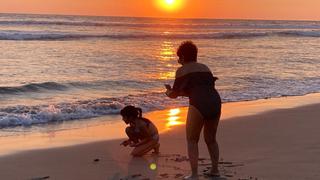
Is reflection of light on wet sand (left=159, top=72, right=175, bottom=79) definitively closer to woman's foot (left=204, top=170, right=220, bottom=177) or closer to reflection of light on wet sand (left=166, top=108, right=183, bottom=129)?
reflection of light on wet sand (left=166, top=108, right=183, bottom=129)

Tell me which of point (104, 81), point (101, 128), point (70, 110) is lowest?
point (101, 128)

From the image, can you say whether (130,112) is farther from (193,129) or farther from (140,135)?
(193,129)

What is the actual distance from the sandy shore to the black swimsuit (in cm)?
94

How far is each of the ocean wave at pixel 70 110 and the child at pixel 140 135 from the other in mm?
3624

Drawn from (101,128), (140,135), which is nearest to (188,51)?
(140,135)

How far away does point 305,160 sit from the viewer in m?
7.00

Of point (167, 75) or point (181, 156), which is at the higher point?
point (167, 75)

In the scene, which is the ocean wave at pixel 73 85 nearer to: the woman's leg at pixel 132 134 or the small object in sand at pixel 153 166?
the woman's leg at pixel 132 134

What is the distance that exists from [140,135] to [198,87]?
193cm

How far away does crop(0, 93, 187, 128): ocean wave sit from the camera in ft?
34.7

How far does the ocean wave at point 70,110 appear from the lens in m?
10.6

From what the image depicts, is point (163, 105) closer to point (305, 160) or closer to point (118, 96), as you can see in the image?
point (118, 96)

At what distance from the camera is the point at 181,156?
24.3 ft

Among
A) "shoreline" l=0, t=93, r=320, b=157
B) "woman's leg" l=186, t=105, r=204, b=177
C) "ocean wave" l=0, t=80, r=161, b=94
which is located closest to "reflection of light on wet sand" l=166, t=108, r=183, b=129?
"shoreline" l=0, t=93, r=320, b=157
